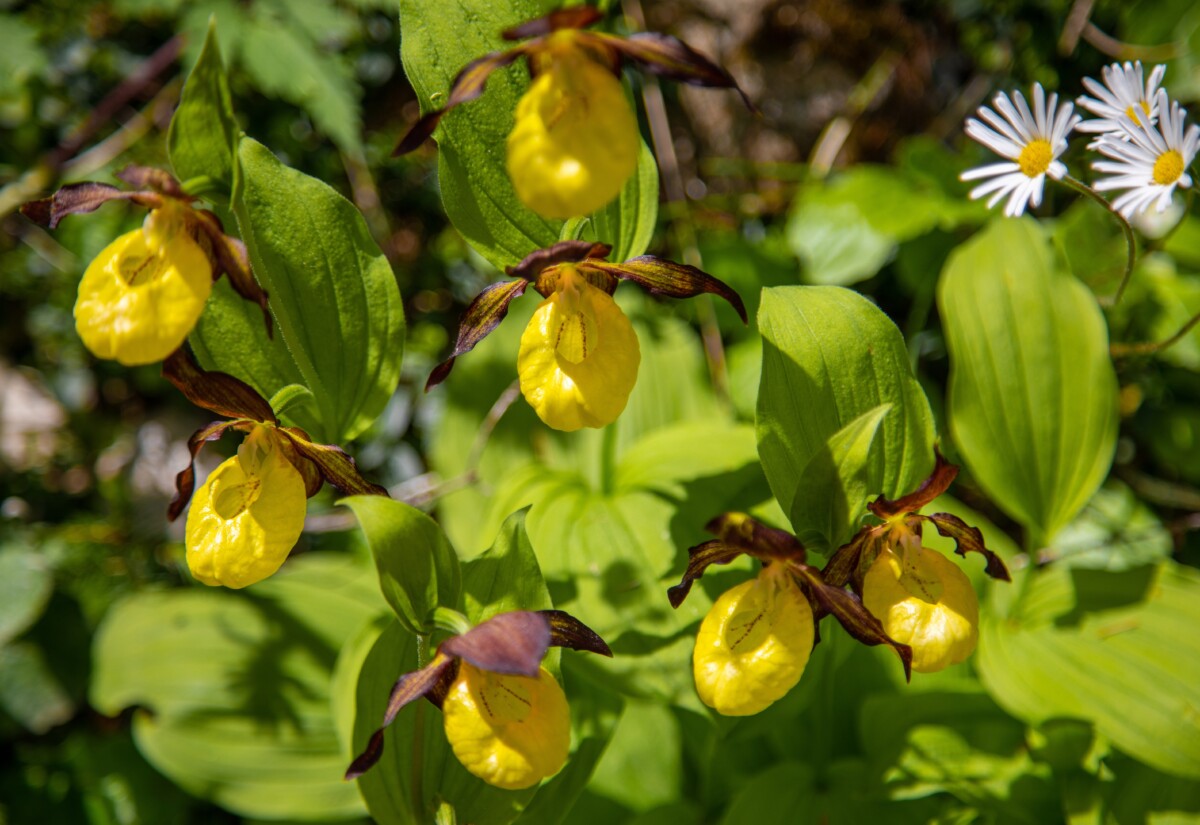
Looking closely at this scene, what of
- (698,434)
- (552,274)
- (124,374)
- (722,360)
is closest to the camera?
(552,274)

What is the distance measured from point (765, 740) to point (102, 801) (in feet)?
4.04

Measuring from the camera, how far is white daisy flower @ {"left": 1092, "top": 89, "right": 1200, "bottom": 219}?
103 cm

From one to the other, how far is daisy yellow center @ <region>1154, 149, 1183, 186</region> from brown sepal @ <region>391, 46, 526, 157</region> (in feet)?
2.68

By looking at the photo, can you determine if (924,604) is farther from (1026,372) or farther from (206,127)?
(206,127)

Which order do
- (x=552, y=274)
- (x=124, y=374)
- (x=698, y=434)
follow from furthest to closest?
1. (x=124, y=374)
2. (x=698, y=434)
3. (x=552, y=274)

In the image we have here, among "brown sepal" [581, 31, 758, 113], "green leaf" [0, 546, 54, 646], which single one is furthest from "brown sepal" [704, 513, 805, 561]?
"green leaf" [0, 546, 54, 646]

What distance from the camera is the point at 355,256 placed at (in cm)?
110

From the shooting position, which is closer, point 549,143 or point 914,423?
point 549,143

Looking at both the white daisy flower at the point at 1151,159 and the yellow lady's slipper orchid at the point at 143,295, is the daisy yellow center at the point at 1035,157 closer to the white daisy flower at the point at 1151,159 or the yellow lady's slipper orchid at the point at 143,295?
the white daisy flower at the point at 1151,159

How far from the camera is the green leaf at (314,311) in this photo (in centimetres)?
104

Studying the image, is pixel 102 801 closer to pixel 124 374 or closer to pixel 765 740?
pixel 124 374

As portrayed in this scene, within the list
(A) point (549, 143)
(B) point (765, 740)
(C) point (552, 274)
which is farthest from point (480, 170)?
(B) point (765, 740)

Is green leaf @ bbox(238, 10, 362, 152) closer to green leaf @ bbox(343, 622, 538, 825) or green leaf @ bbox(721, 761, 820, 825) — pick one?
green leaf @ bbox(343, 622, 538, 825)

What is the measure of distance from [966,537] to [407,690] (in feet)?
2.11
